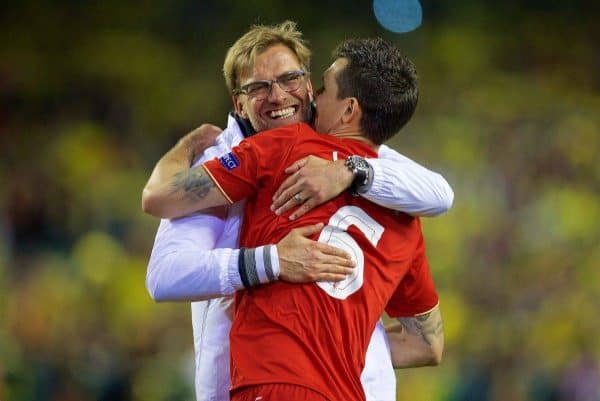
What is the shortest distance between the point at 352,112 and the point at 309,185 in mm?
247

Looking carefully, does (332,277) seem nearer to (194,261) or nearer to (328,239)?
(328,239)

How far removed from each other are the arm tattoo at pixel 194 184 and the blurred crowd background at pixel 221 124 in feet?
7.62

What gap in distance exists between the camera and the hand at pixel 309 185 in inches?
66.4

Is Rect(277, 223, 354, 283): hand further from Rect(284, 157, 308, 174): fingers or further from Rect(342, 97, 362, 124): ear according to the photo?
Rect(342, 97, 362, 124): ear

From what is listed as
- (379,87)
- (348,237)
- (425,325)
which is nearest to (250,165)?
(348,237)

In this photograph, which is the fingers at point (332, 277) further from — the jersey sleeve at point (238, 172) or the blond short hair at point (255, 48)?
the blond short hair at point (255, 48)

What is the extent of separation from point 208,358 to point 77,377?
219 cm

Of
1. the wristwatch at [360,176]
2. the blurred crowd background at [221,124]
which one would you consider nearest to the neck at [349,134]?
the wristwatch at [360,176]

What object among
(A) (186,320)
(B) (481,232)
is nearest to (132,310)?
(A) (186,320)

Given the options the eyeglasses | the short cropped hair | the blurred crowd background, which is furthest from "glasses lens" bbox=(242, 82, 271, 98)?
the blurred crowd background

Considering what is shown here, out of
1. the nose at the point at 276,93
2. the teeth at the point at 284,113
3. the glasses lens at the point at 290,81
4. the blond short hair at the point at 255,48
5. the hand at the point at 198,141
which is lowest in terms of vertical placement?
the hand at the point at 198,141

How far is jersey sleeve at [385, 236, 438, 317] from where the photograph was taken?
1968 millimetres

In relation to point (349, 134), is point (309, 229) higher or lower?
lower

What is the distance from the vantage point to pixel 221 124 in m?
4.19
